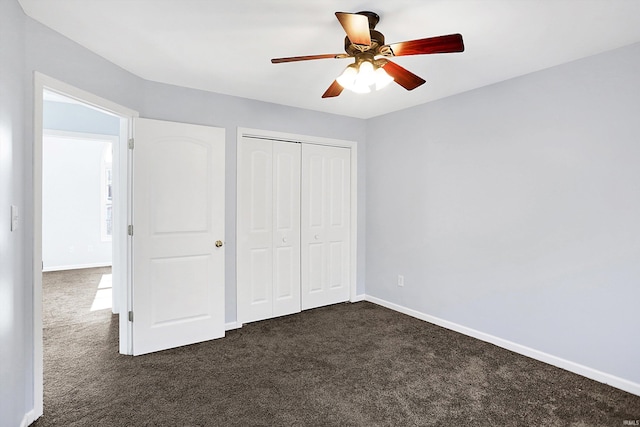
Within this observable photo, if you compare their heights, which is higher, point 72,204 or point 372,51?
point 372,51

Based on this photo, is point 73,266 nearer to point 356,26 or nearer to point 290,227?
point 290,227

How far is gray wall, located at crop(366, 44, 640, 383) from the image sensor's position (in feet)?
8.01

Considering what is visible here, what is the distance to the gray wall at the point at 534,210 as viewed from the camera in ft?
8.01

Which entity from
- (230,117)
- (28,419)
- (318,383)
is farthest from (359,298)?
(28,419)

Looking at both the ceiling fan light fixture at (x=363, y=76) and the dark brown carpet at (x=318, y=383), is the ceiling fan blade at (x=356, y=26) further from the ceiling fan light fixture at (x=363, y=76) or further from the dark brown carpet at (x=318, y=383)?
the dark brown carpet at (x=318, y=383)

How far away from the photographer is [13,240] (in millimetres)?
1882

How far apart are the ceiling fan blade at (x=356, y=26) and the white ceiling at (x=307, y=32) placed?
0.23 metres

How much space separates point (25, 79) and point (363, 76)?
2.01 metres

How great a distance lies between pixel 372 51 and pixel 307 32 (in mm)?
476

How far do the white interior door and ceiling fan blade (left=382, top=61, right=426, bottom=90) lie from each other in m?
1.85

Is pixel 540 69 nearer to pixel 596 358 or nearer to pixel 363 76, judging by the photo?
pixel 363 76

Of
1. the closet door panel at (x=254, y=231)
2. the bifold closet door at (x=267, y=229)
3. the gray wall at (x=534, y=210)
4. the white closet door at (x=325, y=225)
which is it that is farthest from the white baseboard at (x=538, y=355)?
the closet door panel at (x=254, y=231)

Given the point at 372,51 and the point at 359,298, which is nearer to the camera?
the point at 372,51

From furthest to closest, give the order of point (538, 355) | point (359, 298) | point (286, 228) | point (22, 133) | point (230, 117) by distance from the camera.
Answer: point (359, 298), point (286, 228), point (230, 117), point (538, 355), point (22, 133)
